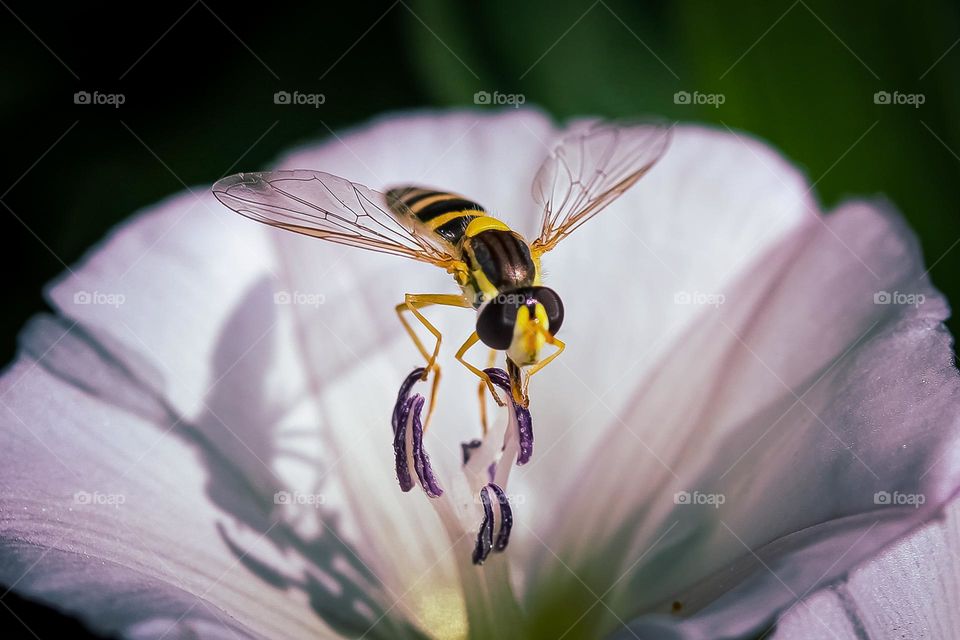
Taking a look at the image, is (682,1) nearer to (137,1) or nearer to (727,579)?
(137,1)

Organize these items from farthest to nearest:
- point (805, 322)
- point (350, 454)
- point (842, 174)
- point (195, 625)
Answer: point (842, 174), point (350, 454), point (805, 322), point (195, 625)

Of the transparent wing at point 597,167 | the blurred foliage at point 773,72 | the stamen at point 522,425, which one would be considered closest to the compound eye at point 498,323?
the stamen at point 522,425

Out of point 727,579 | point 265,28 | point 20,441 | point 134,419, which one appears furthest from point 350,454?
point 265,28

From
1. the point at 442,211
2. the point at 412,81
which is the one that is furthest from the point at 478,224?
the point at 412,81

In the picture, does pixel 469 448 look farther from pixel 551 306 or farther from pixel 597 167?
pixel 597 167

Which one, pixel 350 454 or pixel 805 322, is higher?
pixel 805 322

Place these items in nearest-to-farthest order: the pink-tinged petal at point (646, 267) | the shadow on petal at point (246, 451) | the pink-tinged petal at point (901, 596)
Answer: the pink-tinged petal at point (901, 596) < the shadow on petal at point (246, 451) < the pink-tinged petal at point (646, 267)

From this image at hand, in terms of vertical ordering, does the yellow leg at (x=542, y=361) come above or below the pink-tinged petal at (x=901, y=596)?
above

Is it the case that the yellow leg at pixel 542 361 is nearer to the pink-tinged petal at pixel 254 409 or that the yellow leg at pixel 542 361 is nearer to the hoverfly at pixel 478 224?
the hoverfly at pixel 478 224
